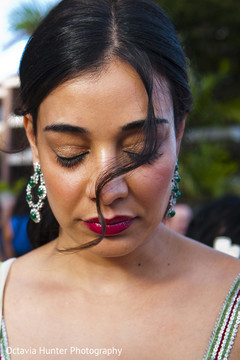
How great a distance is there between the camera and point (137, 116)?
1.69 metres

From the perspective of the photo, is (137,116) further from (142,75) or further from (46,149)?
(46,149)

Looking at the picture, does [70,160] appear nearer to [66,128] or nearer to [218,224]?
[66,128]

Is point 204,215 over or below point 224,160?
over

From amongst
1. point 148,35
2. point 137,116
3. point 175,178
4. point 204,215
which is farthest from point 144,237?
point 204,215

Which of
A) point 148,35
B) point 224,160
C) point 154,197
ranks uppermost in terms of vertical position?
point 148,35

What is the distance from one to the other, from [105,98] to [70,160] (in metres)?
0.25

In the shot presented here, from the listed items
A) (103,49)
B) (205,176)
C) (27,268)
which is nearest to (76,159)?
(103,49)

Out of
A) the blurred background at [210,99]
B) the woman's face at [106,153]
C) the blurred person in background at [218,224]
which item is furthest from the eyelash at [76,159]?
the blurred background at [210,99]

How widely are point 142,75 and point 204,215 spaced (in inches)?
66.9

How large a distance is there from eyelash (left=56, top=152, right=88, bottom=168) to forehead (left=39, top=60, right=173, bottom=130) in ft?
0.40

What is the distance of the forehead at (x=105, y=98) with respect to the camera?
1667 mm

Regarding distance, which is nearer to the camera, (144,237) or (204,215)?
(144,237)

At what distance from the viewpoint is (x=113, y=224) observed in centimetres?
173

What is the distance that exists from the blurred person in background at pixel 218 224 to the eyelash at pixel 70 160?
129cm
